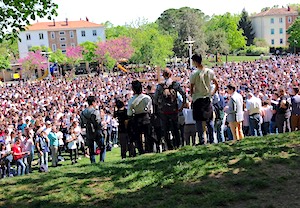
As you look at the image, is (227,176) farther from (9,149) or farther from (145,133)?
(9,149)

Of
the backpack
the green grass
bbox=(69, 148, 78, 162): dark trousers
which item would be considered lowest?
bbox=(69, 148, 78, 162): dark trousers

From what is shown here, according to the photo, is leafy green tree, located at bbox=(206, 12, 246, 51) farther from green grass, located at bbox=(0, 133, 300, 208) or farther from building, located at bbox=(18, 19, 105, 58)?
green grass, located at bbox=(0, 133, 300, 208)

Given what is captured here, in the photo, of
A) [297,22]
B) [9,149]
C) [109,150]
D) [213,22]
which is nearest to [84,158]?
[109,150]

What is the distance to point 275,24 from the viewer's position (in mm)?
97062

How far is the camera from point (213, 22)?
95.4 meters

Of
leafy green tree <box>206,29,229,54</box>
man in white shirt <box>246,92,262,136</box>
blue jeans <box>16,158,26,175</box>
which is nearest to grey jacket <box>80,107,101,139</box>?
blue jeans <box>16,158,26,175</box>

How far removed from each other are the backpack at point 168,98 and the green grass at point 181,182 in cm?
103

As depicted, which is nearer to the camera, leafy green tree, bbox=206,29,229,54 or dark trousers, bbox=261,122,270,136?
dark trousers, bbox=261,122,270,136

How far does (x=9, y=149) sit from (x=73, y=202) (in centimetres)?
740

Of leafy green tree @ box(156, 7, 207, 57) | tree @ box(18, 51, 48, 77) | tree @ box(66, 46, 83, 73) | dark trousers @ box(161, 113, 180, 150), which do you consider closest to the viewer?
dark trousers @ box(161, 113, 180, 150)

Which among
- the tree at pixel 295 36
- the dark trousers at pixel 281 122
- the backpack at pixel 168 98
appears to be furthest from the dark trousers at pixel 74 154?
A: the tree at pixel 295 36

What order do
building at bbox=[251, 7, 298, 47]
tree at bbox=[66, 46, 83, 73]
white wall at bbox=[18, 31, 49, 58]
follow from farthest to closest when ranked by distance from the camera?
building at bbox=[251, 7, 298, 47] < white wall at bbox=[18, 31, 49, 58] < tree at bbox=[66, 46, 83, 73]

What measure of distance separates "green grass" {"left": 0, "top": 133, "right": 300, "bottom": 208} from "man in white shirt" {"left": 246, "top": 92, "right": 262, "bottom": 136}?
4.34 m

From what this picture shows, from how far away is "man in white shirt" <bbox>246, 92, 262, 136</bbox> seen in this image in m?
11.4
